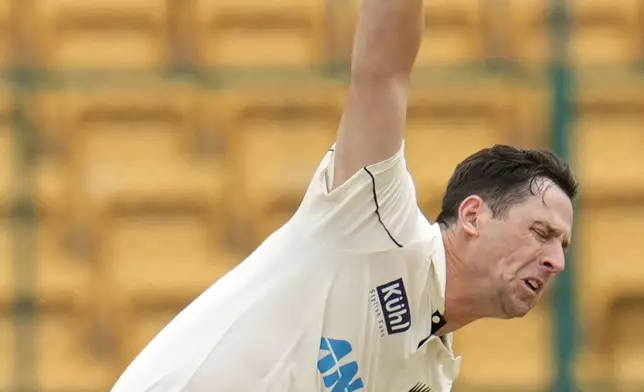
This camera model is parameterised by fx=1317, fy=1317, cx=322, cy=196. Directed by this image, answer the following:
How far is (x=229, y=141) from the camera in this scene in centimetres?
511

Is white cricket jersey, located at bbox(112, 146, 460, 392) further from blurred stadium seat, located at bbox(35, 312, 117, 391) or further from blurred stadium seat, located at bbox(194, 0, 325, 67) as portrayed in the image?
blurred stadium seat, located at bbox(194, 0, 325, 67)

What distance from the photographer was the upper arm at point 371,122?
7.38ft

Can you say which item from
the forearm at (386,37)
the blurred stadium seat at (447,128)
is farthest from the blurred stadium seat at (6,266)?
the forearm at (386,37)

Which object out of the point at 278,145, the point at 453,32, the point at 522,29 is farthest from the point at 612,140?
the point at 278,145

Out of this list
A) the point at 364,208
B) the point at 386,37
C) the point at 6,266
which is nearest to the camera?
the point at 386,37

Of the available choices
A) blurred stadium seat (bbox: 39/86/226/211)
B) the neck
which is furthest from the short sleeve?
blurred stadium seat (bbox: 39/86/226/211)

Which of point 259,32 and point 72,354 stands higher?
point 259,32

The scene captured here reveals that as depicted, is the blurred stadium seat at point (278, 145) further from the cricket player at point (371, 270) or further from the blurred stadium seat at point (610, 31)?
the cricket player at point (371, 270)

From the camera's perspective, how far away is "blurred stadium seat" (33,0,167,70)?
5129 millimetres

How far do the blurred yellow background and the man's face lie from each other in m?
2.31

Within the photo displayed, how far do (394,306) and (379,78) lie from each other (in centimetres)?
44

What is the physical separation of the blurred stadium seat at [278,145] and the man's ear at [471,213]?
247cm

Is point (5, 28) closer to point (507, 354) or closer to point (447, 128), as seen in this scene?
point (447, 128)

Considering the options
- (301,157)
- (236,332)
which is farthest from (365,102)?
(301,157)
